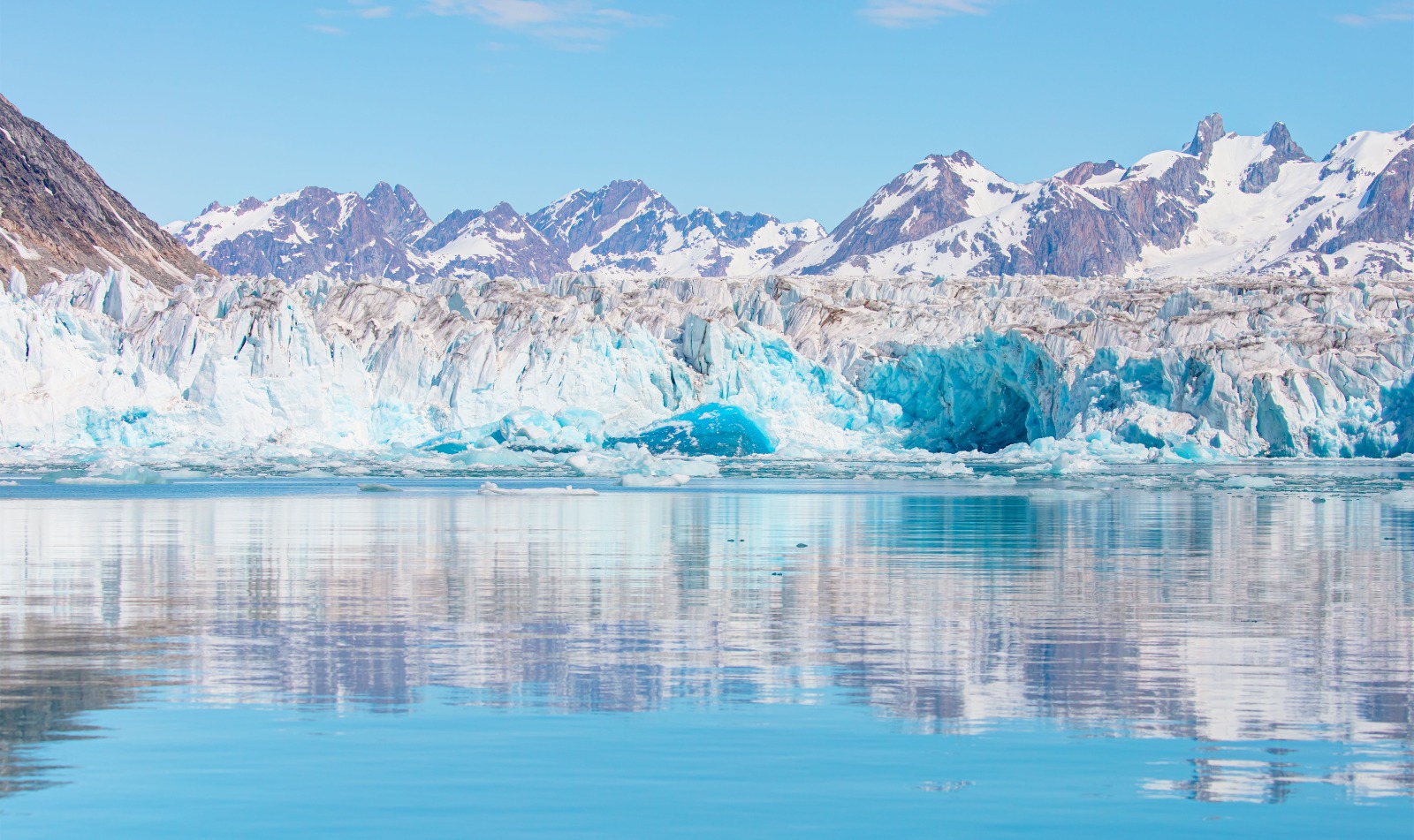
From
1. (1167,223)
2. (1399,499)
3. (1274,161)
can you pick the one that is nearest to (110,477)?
(1399,499)

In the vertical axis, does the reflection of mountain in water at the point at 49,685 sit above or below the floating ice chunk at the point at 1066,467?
below

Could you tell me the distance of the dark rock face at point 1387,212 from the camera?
150 m

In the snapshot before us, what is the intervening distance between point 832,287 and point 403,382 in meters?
23.9

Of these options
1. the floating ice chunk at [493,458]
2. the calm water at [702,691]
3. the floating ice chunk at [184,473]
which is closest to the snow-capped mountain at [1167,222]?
the floating ice chunk at [493,458]

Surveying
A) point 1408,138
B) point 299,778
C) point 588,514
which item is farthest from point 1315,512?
point 1408,138

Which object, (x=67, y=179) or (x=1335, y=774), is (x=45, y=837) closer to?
(x=1335, y=774)

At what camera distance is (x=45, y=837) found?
3.48 meters

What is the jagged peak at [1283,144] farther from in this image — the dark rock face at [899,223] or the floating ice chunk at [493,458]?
the floating ice chunk at [493,458]

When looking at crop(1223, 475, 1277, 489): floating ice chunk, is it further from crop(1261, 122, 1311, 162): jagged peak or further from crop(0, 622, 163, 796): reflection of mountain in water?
crop(1261, 122, 1311, 162): jagged peak

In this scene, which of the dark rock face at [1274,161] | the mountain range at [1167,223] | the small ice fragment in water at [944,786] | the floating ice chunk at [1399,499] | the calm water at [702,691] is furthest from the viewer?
the dark rock face at [1274,161]

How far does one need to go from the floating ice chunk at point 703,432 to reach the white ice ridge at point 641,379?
54 millimetres

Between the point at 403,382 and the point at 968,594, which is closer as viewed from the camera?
the point at 968,594

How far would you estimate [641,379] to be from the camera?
34.6 metres

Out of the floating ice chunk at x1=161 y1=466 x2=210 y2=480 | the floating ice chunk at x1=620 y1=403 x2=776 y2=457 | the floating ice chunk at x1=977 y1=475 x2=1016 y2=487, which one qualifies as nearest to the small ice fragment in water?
the floating ice chunk at x1=977 y1=475 x2=1016 y2=487
